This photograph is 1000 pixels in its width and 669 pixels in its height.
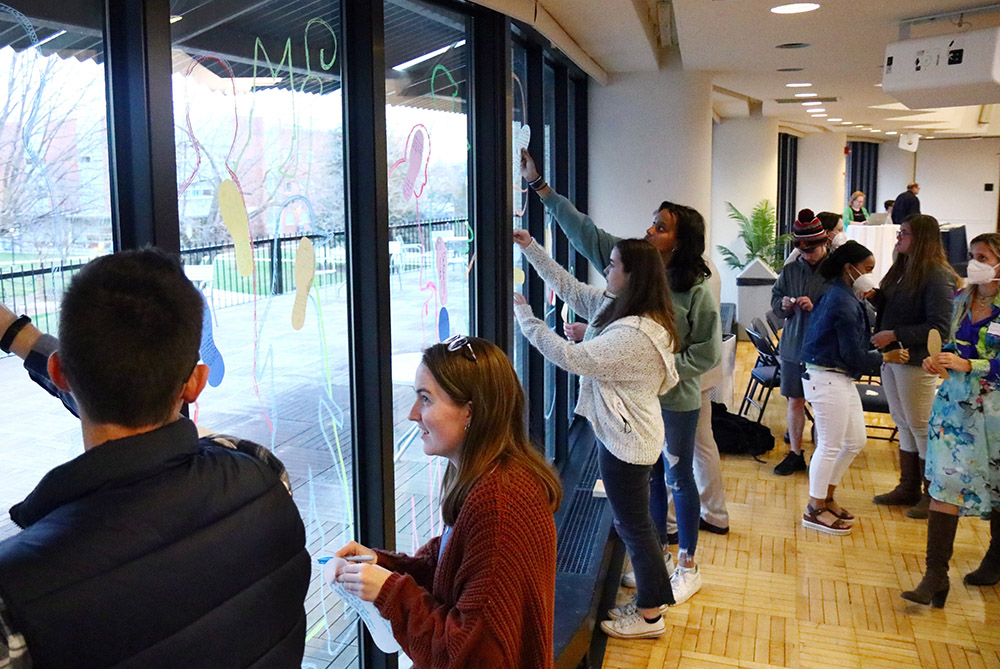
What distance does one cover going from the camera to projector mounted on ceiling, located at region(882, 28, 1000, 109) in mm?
4137

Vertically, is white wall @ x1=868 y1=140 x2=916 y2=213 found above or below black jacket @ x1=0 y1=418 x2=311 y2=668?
above

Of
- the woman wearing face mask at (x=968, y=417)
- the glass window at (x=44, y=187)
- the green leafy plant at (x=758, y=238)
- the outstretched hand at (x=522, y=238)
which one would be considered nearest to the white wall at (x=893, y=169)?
the green leafy plant at (x=758, y=238)

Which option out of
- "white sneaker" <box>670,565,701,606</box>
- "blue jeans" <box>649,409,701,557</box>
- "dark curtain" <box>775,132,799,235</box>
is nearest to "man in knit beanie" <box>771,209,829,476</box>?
"blue jeans" <box>649,409,701,557</box>

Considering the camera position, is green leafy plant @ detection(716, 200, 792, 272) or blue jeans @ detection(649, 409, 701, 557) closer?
blue jeans @ detection(649, 409, 701, 557)

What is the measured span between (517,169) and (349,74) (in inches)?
69.5

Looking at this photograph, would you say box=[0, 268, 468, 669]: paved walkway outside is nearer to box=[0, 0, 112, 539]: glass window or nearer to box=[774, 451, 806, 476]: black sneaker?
box=[0, 0, 112, 539]: glass window

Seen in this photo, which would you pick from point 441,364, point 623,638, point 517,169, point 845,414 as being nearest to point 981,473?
point 845,414

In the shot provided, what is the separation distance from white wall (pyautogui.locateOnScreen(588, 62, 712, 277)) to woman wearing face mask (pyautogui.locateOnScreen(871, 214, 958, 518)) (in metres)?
1.48

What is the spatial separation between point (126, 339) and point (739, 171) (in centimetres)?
1103

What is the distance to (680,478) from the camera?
12.5ft

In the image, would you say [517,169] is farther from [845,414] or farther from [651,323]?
[845,414]

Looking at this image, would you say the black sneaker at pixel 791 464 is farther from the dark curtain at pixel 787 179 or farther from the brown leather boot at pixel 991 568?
the dark curtain at pixel 787 179

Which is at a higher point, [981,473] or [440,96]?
[440,96]

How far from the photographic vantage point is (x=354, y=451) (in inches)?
99.7
